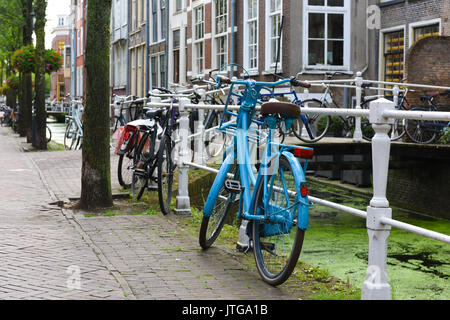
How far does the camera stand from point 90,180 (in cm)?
821

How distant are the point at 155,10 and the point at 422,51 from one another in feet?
57.8

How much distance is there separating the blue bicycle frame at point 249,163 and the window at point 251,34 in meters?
15.5

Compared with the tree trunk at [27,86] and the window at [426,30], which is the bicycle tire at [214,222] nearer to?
the window at [426,30]

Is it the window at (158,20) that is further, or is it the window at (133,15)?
the window at (133,15)

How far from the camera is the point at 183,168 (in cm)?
764

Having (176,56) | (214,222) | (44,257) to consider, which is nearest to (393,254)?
(214,222)

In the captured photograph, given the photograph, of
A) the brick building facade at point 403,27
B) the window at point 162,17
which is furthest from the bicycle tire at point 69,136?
the window at point 162,17

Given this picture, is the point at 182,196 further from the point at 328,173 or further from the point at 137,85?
the point at 137,85

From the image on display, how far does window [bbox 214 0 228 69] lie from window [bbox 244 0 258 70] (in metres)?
1.51

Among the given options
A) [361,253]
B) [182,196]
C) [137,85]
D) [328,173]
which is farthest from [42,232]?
[137,85]

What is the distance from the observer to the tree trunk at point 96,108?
26.7 ft

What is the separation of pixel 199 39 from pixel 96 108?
1744cm

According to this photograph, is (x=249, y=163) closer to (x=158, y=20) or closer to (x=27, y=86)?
(x=27, y=86)

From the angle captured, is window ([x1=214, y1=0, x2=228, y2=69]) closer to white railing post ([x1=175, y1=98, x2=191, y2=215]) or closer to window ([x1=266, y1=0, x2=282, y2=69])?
window ([x1=266, y1=0, x2=282, y2=69])
